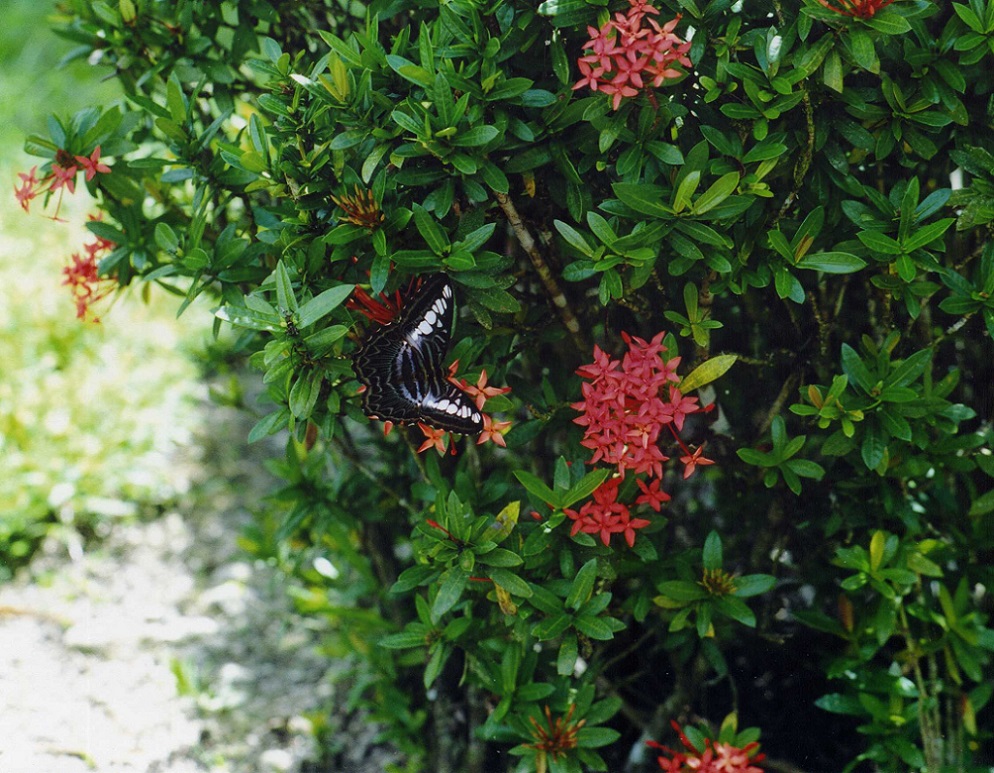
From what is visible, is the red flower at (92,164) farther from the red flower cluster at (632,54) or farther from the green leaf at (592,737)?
the green leaf at (592,737)

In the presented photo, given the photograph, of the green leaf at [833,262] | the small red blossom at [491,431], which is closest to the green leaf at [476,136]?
the small red blossom at [491,431]

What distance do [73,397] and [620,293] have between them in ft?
8.89

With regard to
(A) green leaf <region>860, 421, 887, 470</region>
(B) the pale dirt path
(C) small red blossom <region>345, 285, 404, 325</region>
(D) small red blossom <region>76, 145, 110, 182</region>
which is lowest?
(B) the pale dirt path

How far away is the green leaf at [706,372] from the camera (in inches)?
67.6

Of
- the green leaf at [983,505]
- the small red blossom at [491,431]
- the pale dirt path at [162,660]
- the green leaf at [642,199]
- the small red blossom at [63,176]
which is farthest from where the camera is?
the pale dirt path at [162,660]

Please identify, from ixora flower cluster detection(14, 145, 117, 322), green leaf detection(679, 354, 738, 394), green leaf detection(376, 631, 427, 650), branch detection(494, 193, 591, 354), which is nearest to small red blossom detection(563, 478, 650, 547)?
green leaf detection(679, 354, 738, 394)

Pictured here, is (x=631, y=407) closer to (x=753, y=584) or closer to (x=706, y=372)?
(x=706, y=372)

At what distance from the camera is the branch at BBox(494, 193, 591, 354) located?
5.66 ft

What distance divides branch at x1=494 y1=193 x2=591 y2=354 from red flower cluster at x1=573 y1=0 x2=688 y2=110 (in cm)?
28

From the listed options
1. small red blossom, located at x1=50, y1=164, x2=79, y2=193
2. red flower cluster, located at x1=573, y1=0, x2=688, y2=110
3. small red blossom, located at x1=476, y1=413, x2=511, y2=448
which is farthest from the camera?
small red blossom, located at x1=50, y1=164, x2=79, y2=193

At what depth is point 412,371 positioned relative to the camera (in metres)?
1.63

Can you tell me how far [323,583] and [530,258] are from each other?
4.23 ft

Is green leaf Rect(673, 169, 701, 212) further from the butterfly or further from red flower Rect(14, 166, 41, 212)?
red flower Rect(14, 166, 41, 212)

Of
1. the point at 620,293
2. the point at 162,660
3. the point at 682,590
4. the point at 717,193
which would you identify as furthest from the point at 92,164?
the point at 162,660
